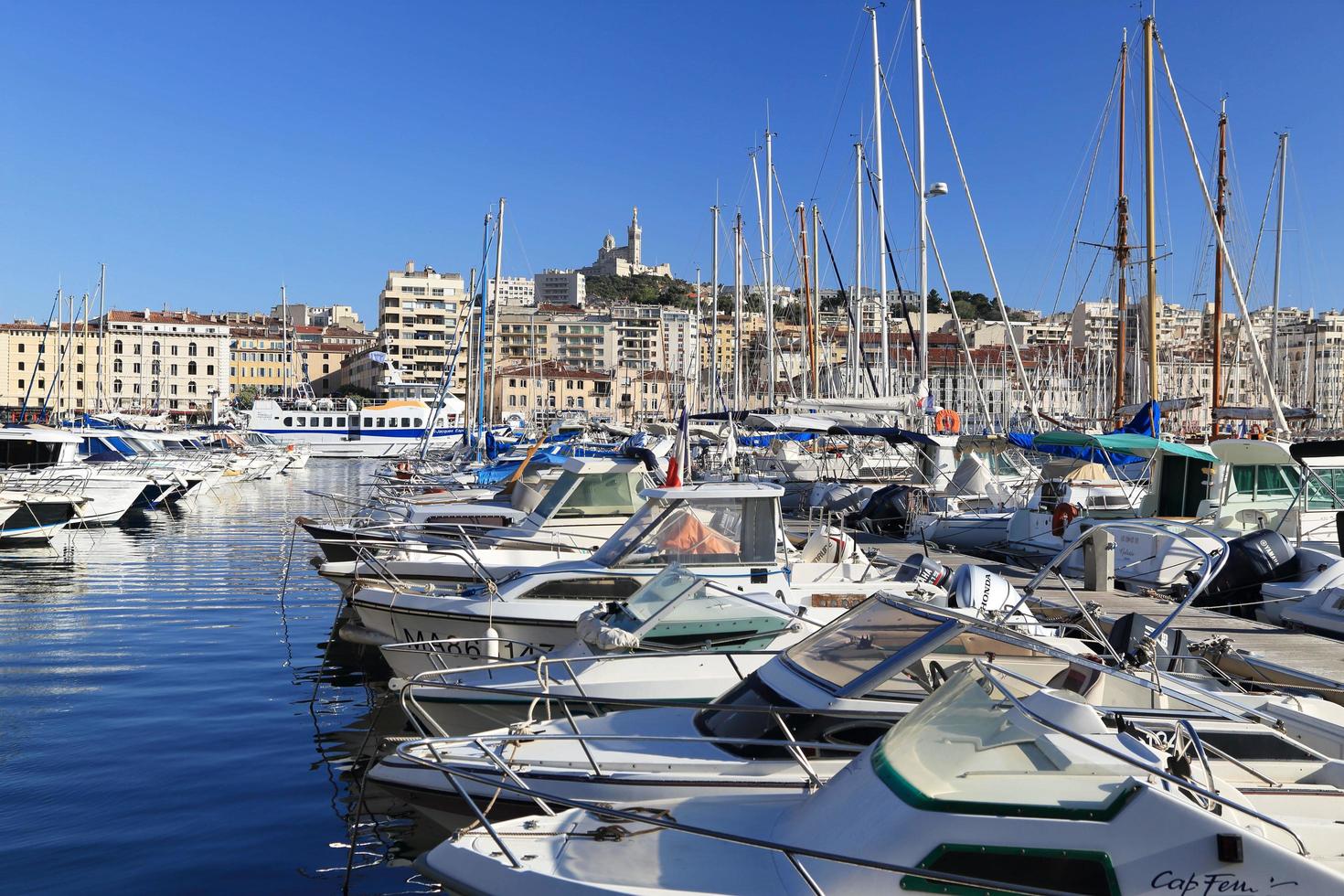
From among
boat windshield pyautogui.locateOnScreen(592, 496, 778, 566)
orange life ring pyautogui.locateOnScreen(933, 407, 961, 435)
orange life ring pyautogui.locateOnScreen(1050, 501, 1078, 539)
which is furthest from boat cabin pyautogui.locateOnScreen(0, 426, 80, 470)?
orange life ring pyautogui.locateOnScreen(1050, 501, 1078, 539)

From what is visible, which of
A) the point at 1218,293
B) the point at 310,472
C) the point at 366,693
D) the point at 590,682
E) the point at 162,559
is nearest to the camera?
the point at 590,682

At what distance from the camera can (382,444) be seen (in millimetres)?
83562

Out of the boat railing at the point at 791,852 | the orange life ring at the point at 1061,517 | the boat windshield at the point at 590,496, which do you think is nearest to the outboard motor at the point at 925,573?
the boat windshield at the point at 590,496

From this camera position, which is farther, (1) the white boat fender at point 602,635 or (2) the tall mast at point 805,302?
(2) the tall mast at point 805,302

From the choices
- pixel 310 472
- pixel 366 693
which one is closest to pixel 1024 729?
pixel 366 693

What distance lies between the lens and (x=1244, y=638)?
12.6 meters

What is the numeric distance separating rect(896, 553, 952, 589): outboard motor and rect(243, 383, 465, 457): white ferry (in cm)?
6952

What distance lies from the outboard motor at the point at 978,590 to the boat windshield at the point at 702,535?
2.37 meters

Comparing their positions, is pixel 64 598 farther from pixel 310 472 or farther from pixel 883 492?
pixel 310 472

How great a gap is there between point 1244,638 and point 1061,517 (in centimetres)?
931

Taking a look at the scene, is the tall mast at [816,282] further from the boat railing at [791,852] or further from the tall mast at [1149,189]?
the boat railing at [791,852]

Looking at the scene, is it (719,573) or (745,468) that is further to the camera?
(745,468)

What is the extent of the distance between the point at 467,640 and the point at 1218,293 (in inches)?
1360

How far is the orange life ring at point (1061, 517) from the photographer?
21.8 m
